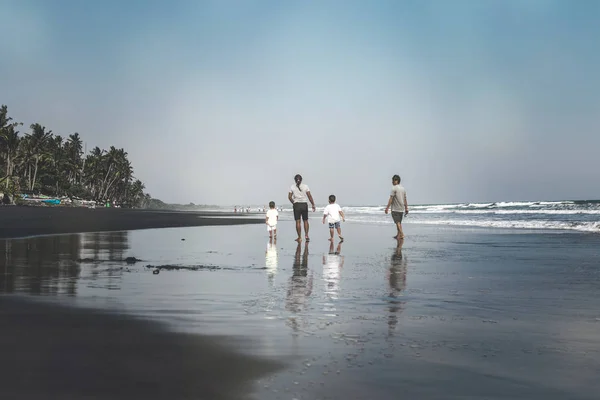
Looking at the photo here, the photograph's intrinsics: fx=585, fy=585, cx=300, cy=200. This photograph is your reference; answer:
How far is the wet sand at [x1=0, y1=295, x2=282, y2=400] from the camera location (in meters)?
3.63

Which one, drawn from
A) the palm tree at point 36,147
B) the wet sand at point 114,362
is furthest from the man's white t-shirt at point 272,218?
the palm tree at point 36,147

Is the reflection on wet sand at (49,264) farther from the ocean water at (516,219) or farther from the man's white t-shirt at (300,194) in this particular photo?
the ocean water at (516,219)

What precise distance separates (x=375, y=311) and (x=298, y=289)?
1.97 meters

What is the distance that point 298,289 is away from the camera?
8.36 m

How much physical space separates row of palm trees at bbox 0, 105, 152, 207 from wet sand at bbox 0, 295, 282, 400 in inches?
2761

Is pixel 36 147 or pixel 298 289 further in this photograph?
pixel 36 147

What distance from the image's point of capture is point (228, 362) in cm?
437

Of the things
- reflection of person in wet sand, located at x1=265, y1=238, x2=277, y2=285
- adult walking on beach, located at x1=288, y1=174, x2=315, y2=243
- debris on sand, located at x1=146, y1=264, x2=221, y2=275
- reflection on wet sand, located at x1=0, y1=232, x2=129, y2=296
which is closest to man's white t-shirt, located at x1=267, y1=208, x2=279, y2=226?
adult walking on beach, located at x1=288, y1=174, x2=315, y2=243

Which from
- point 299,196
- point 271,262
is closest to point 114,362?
point 271,262

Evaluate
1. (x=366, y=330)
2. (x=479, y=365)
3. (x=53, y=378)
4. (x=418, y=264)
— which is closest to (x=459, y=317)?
(x=366, y=330)

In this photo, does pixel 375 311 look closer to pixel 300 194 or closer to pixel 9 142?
pixel 300 194

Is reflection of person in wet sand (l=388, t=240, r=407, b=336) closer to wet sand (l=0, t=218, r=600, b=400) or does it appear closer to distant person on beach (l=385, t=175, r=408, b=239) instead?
wet sand (l=0, t=218, r=600, b=400)

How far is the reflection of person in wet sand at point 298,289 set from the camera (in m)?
6.76

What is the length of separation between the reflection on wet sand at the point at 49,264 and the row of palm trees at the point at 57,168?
5937 cm
